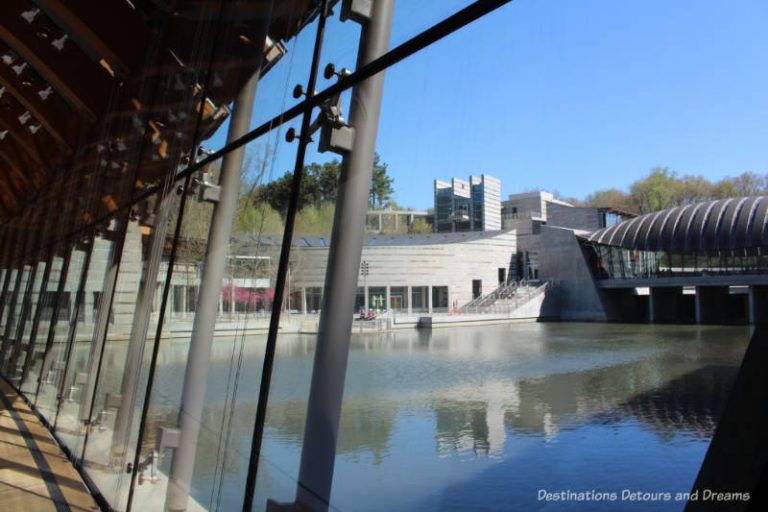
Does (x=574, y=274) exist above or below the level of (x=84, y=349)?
above

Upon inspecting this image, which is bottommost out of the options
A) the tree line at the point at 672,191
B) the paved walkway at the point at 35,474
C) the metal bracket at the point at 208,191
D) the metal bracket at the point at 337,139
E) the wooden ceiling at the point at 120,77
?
the paved walkway at the point at 35,474

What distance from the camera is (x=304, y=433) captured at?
247 centimetres

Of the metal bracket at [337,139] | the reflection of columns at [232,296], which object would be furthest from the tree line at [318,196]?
the reflection of columns at [232,296]

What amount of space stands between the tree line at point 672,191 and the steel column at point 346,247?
969mm

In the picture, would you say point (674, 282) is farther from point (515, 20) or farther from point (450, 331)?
point (450, 331)

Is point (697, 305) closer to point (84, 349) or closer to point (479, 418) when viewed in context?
point (84, 349)

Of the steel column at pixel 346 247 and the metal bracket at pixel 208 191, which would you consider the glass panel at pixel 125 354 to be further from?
the steel column at pixel 346 247

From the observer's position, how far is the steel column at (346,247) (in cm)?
246

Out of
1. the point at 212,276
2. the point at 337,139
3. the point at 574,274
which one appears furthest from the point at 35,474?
the point at 574,274

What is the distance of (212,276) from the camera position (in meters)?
3.85

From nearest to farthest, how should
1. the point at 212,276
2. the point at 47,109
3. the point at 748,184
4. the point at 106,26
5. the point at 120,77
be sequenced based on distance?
the point at 748,184, the point at 212,276, the point at 106,26, the point at 120,77, the point at 47,109

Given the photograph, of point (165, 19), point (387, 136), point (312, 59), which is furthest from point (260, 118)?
point (165, 19)

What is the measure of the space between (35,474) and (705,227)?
183 inches

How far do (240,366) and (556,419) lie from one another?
3.69m
